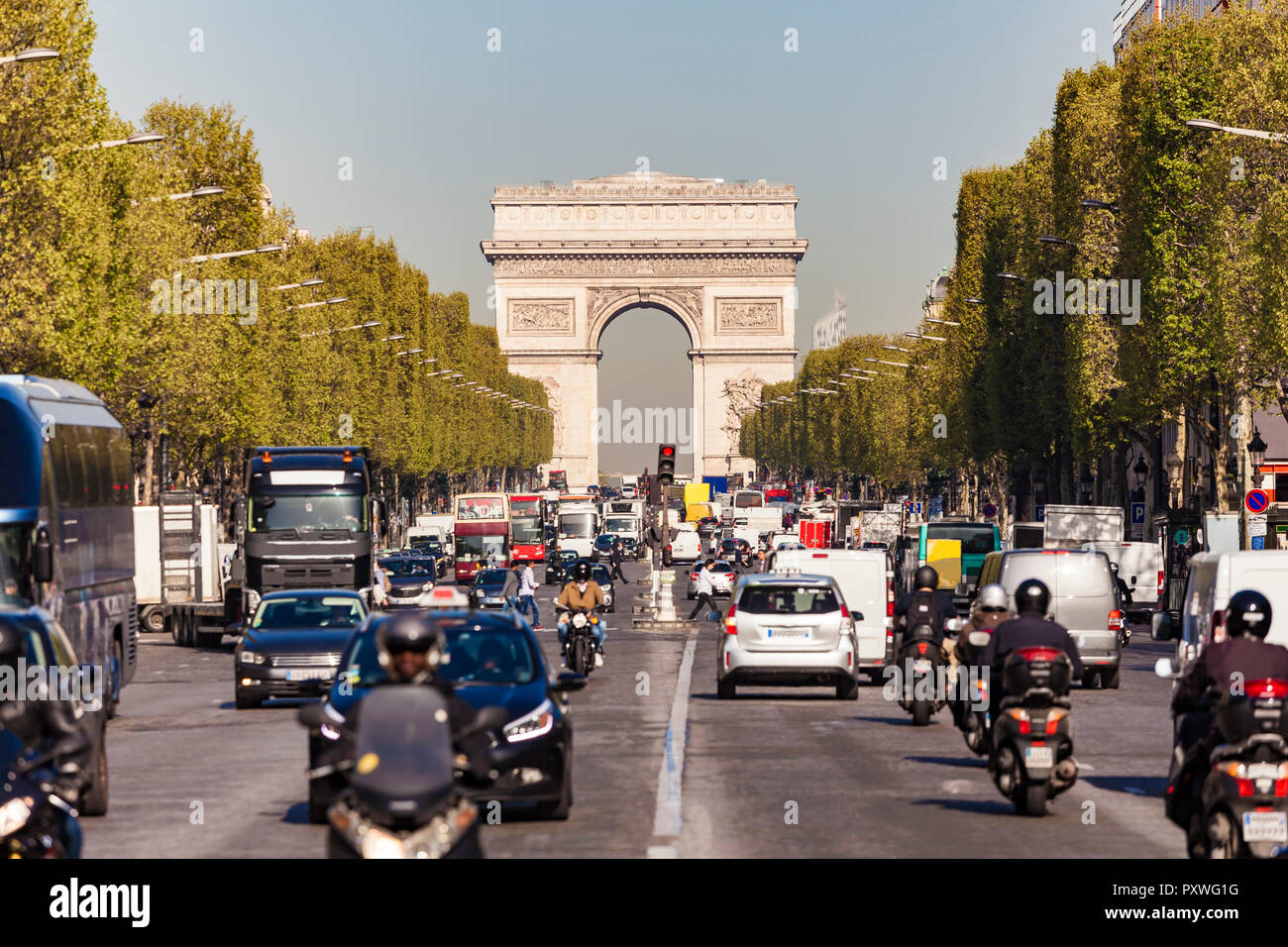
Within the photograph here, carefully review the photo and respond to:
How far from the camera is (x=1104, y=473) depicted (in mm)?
78875

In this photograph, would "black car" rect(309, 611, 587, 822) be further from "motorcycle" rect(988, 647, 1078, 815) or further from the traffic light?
the traffic light

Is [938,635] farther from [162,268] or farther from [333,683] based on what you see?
[162,268]

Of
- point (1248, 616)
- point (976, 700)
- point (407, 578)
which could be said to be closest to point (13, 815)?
point (1248, 616)

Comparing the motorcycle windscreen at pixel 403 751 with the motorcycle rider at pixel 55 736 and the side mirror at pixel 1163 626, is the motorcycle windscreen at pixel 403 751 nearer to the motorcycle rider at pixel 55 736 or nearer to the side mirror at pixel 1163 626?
the motorcycle rider at pixel 55 736

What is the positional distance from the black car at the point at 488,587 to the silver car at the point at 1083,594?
20059 mm

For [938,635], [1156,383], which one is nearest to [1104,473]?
[1156,383]

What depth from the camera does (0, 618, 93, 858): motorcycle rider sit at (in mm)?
9836

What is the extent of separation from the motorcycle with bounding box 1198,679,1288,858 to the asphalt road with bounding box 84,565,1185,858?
6.09ft

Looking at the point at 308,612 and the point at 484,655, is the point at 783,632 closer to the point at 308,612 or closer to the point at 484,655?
the point at 308,612

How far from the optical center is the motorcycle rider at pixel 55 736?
984 centimetres

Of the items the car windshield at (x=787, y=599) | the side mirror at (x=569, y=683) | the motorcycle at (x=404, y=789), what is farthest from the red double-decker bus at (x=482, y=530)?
the motorcycle at (x=404, y=789)

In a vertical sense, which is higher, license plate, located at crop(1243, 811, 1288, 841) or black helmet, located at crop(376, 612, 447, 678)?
black helmet, located at crop(376, 612, 447, 678)

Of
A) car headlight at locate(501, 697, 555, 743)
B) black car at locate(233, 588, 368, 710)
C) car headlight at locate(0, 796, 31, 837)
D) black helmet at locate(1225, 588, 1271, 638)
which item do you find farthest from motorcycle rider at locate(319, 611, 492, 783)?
black car at locate(233, 588, 368, 710)
